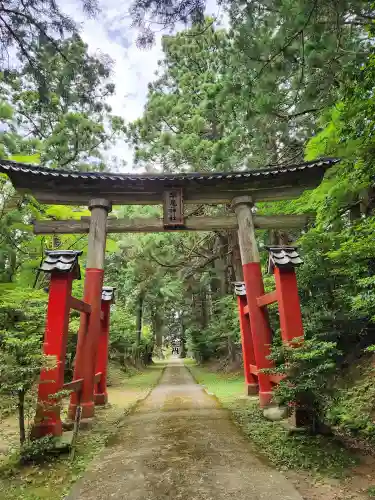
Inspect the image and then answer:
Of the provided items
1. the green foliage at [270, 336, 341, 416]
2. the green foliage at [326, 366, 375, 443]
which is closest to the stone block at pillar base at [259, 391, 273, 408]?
the green foliage at [326, 366, 375, 443]

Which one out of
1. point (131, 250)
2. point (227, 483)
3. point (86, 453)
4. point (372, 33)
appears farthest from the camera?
point (131, 250)

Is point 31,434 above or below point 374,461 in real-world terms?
above

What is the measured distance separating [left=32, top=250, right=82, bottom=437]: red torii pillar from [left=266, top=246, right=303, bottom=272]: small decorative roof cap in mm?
3737

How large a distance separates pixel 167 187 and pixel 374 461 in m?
6.12

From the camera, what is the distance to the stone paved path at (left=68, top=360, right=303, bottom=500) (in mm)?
3369

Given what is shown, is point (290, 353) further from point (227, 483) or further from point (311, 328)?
point (311, 328)

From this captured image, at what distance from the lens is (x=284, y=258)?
6320 mm

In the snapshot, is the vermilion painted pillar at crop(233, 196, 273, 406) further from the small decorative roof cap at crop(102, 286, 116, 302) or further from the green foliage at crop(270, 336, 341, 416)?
the small decorative roof cap at crop(102, 286, 116, 302)

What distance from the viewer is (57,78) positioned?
429cm

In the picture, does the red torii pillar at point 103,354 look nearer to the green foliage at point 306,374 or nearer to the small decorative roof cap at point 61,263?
the small decorative roof cap at point 61,263

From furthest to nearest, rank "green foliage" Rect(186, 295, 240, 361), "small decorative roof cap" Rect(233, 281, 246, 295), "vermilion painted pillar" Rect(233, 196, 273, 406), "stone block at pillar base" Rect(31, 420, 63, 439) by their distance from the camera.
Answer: "green foliage" Rect(186, 295, 240, 361) → "small decorative roof cap" Rect(233, 281, 246, 295) → "vermilion painted pillar" Rect(233, 196, 273, 406) → "stone block at pillar base" Rect(31, 420, 63, 439)

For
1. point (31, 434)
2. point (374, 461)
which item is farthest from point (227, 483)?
point (31, 434)

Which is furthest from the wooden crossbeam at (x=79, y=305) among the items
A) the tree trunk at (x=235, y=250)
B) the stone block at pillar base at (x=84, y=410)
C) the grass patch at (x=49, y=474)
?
the tree trunk at (x=235, y=250)

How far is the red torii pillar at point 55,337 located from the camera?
490 centimetres
